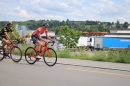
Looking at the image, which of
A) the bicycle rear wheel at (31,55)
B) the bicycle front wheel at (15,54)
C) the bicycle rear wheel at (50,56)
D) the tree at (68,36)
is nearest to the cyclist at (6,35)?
the bicycle front wheel at (15,54)

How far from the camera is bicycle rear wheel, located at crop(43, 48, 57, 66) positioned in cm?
1158

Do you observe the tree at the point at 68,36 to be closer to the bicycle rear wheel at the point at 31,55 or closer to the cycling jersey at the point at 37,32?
the bicycle rear wheel at the point at 31,55

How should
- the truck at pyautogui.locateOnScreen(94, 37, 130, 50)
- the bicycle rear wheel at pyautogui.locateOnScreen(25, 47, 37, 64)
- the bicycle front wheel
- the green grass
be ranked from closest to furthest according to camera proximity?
the bicycle rear wheel at pyautogui.locateOnScreen(25, 47, 37, 64)
the bicycle front wheel
the green grass
the truck at pyautogui.locateOnScreen(94, 37, 130, 50)

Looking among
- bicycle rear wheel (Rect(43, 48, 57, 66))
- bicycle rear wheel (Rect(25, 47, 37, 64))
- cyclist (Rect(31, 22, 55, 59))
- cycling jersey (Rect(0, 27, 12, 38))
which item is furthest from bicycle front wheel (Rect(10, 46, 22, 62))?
bicycle rear wheel (Rect(43, 48, 57, 66))

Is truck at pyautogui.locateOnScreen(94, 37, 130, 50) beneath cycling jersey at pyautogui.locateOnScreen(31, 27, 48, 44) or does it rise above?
beneath

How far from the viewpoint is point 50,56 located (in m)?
11.4

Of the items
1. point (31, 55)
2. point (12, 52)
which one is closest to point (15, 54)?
point (12, 52)

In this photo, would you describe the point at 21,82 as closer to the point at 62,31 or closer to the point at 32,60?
the point at 32,60

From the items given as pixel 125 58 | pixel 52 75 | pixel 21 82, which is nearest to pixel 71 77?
pixel 52 75

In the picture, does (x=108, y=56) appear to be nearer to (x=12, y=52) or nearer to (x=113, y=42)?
(x=12, y=52)

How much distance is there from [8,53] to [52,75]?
468cm

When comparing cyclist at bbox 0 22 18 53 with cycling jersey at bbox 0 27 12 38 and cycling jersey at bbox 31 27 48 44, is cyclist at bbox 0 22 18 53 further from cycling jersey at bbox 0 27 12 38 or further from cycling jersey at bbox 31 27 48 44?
cycling jersey at bbox 31 27 48 44

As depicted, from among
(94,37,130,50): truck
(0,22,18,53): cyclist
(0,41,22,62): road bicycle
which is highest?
(0,22,18,53): cyclist

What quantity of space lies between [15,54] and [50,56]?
7.50ft
